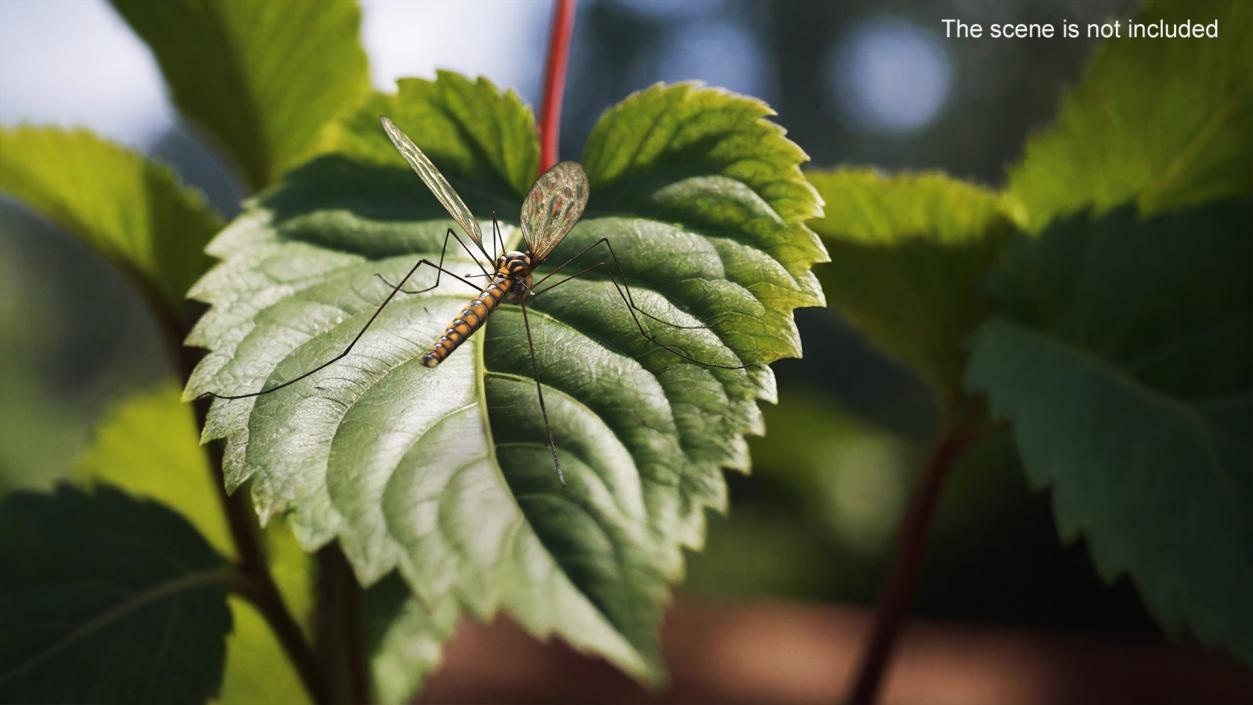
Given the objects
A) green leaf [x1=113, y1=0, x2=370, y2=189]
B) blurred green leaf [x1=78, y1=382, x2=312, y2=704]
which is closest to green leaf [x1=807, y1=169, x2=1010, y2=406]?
green leaf [x1=113, y1=0, x2=370, y2=189]

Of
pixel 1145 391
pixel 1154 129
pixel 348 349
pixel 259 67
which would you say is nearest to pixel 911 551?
pixel 1145 391

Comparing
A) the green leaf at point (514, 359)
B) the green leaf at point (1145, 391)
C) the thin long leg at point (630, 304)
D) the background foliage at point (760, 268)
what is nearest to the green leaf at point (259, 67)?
the background foliage at point (760, 268)

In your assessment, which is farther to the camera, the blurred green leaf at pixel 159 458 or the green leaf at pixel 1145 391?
the blurred green leaf at pixel 159 458

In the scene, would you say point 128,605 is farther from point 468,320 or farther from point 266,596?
point 468,320

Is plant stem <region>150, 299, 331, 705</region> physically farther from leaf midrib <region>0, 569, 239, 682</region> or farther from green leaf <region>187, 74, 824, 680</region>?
green leaf <region>187, 74, 824, 680</region>

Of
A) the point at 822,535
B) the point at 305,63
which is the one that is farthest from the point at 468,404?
the point at 822,535

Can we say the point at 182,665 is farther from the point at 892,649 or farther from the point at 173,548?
the point at 892,649

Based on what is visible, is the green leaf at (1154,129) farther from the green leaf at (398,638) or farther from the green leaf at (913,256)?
the green leaf at (398,638)
